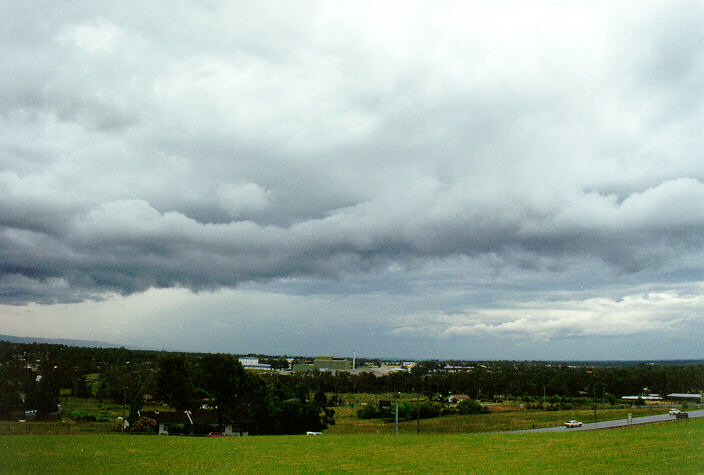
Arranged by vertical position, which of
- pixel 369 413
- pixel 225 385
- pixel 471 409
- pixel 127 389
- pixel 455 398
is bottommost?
pixel 455 398

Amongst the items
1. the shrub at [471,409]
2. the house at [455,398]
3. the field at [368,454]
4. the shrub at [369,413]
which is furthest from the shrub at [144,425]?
the house at [455,398]

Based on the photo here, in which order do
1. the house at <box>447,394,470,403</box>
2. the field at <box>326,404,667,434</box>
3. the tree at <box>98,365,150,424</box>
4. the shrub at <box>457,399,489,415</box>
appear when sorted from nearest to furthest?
the tree at <box>98,365,150,424</box>, the field at <box>326,404,667,434</box>, the shrub at <box>457,399,489,415</box>, the house at <box>447,394,470,403</box>

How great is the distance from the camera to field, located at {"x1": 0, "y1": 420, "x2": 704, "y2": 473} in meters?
22.9

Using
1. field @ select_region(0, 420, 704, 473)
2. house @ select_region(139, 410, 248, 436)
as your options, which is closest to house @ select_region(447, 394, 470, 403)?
house @ select_region(139, 410, 248, 436)

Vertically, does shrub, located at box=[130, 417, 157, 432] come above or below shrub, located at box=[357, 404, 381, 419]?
above

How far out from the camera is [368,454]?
30.0 m

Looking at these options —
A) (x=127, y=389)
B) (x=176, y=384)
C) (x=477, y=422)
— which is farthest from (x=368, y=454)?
(x=127, y=389)

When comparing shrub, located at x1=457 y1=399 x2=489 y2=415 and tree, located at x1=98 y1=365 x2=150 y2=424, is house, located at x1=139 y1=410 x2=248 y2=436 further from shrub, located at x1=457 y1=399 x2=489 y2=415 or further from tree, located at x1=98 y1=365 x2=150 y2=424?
shrub, located at x1=457 y1=399 x2=489 y2=415

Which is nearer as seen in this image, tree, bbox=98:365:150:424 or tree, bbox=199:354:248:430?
tree, bbox=199:354:248:430

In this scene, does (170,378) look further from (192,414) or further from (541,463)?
(541,463)

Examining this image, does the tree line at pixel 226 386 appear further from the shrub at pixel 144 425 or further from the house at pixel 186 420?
the shrub at pixel 144 425

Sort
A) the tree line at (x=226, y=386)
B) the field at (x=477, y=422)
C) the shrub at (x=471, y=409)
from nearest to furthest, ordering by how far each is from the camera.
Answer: the tree line at (x=226, y=386), the field at (x=477, y=422), the shrub at (x=471, y=409)

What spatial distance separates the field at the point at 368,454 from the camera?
75.2 ft

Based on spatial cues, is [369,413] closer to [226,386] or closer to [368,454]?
[226,386]
